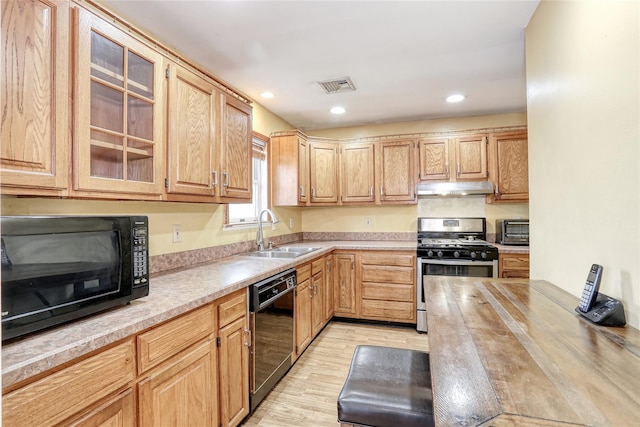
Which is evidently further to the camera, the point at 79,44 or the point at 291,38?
the point at 291,38

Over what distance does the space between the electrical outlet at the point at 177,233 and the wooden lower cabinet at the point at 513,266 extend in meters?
2.93

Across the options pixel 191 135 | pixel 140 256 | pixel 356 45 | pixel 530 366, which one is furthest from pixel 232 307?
pixel 356 45

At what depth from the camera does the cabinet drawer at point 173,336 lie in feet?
4.00

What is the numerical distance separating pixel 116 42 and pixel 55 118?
533mm

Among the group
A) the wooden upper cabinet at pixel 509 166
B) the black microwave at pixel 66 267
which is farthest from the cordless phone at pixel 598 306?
the wooden upper cabinet at pixel 509 166

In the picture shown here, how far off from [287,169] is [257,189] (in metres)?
0.41

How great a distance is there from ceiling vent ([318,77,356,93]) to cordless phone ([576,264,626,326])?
2.27 metres

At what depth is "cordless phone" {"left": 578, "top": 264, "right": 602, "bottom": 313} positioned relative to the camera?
113cm

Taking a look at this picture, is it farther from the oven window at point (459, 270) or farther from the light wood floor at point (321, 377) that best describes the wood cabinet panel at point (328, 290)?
the oven window at point (459, 270)

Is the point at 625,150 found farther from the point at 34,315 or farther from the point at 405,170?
the point at 405,170

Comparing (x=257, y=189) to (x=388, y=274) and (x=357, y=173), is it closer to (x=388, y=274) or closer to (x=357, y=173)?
(x=357, y=173)

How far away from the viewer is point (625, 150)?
1072mm

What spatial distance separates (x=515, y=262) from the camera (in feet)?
10.2

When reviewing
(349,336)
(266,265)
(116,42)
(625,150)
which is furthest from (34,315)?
(349,336)
